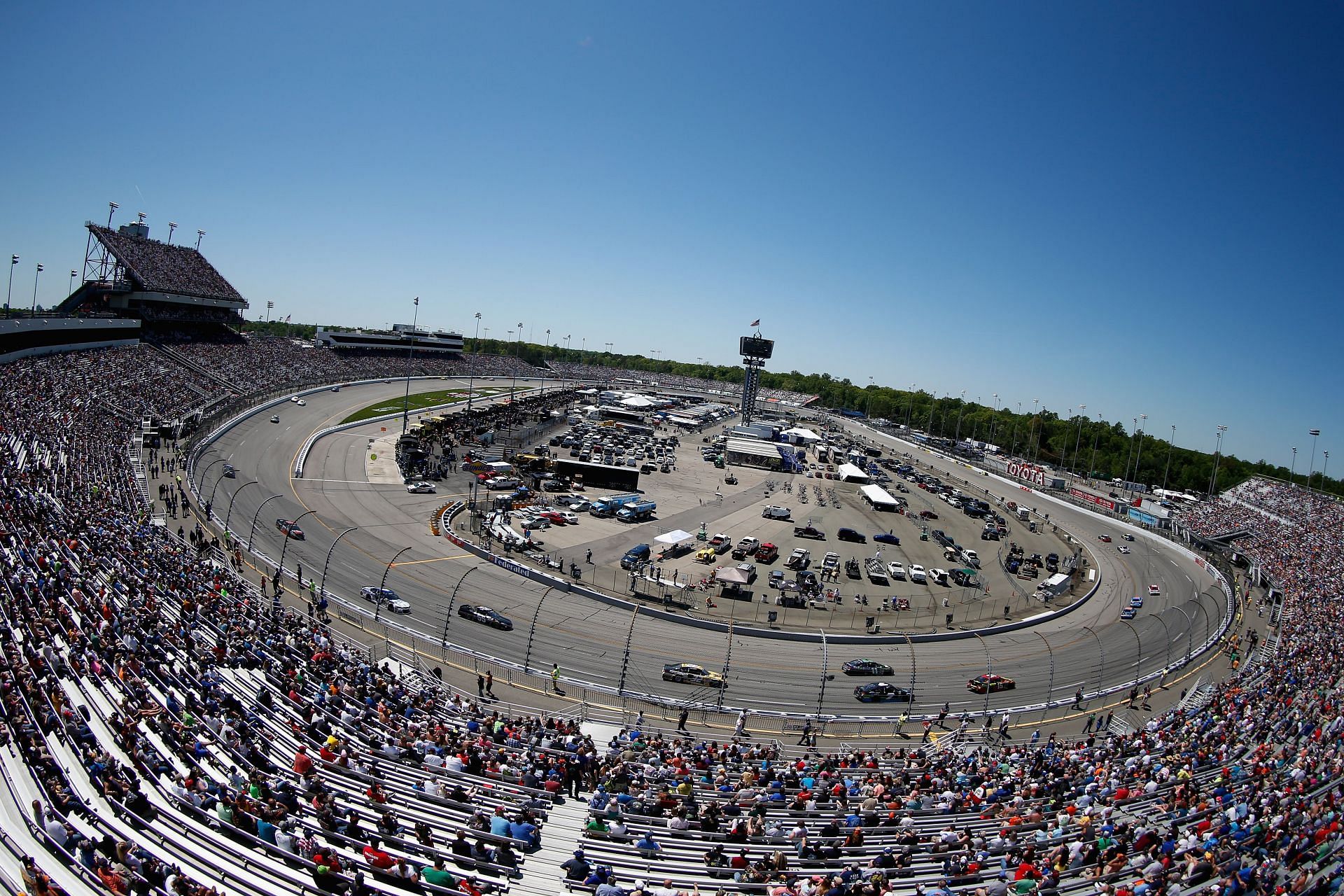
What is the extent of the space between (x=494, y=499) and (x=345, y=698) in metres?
33.8

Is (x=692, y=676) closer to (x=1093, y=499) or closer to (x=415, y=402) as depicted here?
(x=1093, y=499)

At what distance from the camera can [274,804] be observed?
12.1 m

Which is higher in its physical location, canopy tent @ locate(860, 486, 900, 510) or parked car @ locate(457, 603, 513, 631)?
canopy tent @ locate(860, 486, 900, 510)

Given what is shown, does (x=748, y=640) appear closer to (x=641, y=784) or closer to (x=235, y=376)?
(x=641, y=784)

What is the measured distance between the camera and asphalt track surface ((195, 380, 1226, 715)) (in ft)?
89.8

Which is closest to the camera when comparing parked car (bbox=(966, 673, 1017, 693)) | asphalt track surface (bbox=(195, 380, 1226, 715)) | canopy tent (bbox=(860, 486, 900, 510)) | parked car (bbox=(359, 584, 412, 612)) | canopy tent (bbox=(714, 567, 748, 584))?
asphalt track surface (bbox=(195, 380, 1226, 715))

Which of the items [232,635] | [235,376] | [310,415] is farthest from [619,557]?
[235,376]

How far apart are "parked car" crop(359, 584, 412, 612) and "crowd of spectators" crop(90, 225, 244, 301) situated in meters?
68.0

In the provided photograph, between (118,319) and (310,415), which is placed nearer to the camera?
(118,319)

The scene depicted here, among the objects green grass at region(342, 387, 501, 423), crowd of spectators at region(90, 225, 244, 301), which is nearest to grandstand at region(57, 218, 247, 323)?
crowd of spectators at region(90, 225, 244, 301)

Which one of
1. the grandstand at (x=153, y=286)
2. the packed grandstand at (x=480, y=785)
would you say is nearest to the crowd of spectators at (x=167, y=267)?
the grandstand at (x=153, y=286)

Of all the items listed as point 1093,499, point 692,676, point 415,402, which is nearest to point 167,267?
point 415,402

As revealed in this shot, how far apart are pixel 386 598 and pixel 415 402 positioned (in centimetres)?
6846

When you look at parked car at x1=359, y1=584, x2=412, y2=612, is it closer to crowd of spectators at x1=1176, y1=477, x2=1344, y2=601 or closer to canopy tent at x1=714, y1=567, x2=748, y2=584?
canopy tent at x1=714, y1=567, x2=748, y2=584
